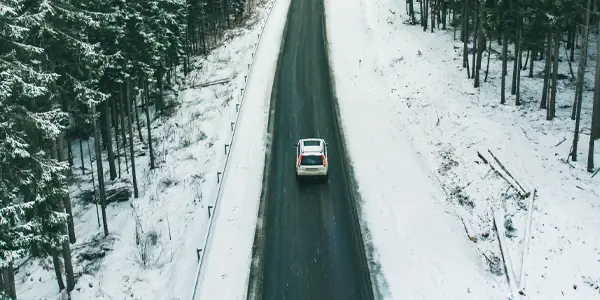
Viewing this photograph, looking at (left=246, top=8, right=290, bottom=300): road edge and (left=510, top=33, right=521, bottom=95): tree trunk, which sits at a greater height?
(left=510, top=33, right=521, bottom=95): tree trunk

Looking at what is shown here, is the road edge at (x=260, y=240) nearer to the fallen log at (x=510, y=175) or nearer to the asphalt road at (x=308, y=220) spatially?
the asphalt road at (x=308, y=220)

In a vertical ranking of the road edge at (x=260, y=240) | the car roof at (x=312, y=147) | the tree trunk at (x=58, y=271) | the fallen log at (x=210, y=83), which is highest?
the fallen log at (x=210, y=83)

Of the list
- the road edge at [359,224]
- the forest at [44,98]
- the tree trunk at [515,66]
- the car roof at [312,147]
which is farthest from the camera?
the tree trunk at [515,66]

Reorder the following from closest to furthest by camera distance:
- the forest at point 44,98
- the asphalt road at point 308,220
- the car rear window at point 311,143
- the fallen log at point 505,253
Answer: the forest at point 44,98, the fallen log at point 505,253, the asphalt road at point 308,220, the car rear window at point 311,143

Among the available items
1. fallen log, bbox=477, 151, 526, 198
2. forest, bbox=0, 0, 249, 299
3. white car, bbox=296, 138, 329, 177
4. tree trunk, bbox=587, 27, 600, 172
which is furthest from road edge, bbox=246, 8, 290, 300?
tree trunk, bbox=587, 27, 600, 172

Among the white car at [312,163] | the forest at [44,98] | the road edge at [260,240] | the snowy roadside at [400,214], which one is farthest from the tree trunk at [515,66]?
the forest at [44,98]

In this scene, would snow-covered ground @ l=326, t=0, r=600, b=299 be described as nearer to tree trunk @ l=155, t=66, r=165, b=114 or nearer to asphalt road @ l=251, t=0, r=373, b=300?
asphalt road @ l=251, t=0, r=373, b=300
